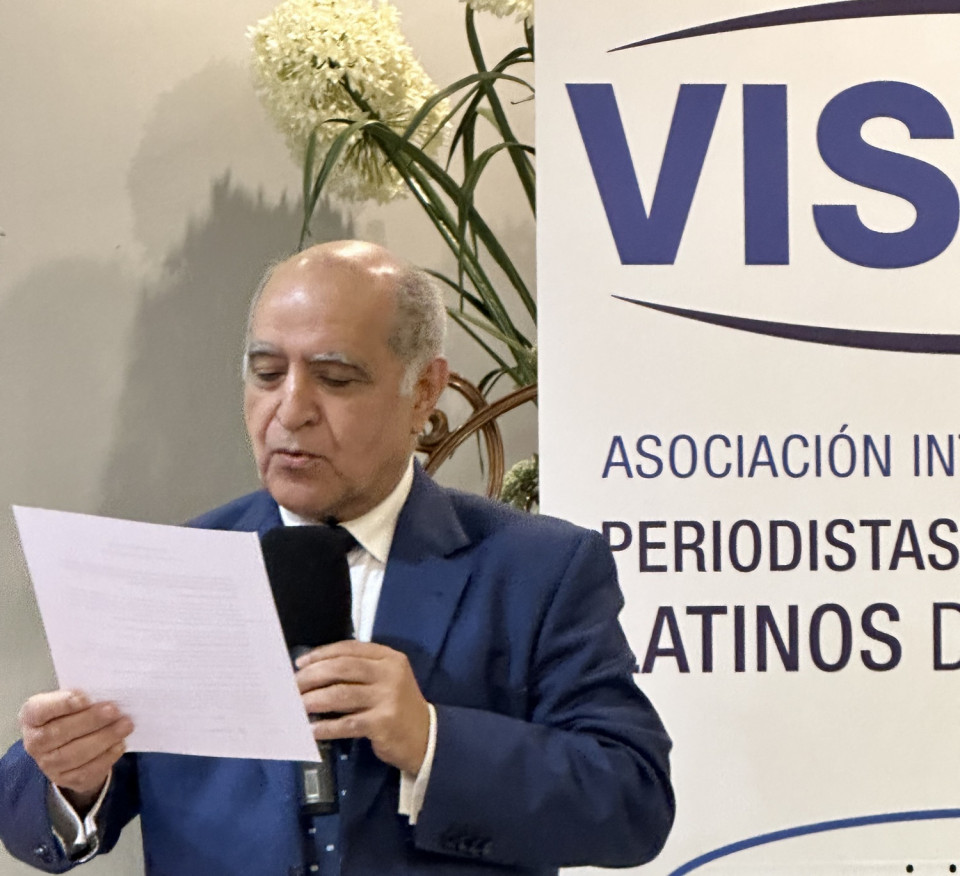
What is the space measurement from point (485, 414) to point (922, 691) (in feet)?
2.65

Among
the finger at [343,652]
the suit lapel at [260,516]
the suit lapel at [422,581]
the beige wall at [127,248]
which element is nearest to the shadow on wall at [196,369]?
the beige wall at [127,248]

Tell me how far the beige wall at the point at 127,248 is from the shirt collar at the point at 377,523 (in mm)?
1284

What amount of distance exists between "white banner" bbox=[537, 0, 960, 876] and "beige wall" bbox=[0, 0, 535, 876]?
100cm

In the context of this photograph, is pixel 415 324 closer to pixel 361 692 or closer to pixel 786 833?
pixel 361 692

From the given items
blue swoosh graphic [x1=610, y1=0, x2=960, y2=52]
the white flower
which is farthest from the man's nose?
the white flower

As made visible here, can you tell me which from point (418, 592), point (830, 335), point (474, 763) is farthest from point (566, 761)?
point (830, 335)

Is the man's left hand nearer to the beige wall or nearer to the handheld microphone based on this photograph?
the handheld microphone

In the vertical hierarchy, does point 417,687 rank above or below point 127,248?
below

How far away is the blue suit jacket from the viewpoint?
56.1 inches

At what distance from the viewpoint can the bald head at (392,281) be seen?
1.50 m

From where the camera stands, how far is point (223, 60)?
110 inches

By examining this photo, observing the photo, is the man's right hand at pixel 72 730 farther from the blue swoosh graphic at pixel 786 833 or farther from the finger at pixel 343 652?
the blue swoosh graphic at pixel 786 833

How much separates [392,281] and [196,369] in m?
1.37

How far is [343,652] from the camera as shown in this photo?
130cm
